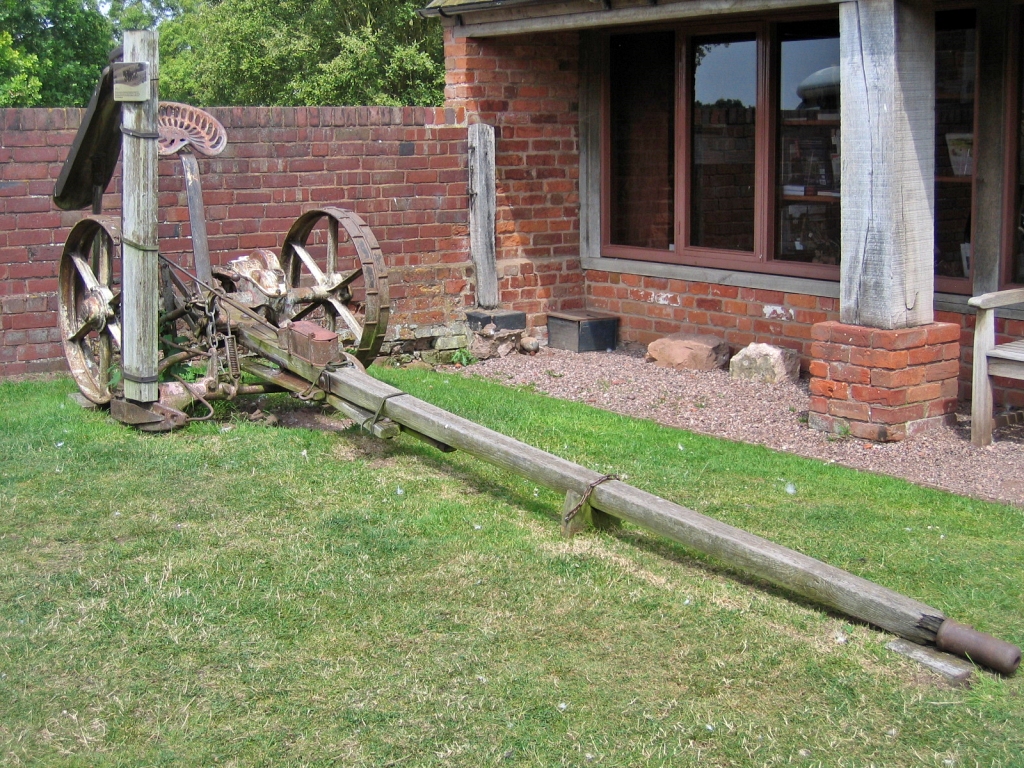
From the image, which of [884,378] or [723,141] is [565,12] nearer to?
[723,141]

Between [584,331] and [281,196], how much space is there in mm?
2755

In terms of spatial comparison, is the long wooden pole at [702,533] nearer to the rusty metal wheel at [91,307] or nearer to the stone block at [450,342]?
the rusty metal wheel at [91,307]

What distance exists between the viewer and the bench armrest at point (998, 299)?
6406 millimetres

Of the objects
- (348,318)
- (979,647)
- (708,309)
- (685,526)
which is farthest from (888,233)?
(979,647)

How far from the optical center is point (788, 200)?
870 cm

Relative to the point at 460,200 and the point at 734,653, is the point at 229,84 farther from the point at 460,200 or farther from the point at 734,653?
the point at 734,653

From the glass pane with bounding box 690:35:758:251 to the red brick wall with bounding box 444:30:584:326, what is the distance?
1.32 metres

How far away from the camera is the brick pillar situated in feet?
21.9

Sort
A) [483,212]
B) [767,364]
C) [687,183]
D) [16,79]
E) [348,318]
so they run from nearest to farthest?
[348,318] → [767,364] → [687,183] → [483,212] → [16,79]

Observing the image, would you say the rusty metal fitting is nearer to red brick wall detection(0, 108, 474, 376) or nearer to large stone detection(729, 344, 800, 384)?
large stone detection(729, 344, 800, 384)

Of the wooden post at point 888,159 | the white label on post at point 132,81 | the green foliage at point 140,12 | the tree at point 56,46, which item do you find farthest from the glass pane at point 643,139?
the green foliage at point 140,12

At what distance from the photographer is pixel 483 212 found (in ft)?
32.5

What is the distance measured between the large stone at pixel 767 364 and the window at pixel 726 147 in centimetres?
63

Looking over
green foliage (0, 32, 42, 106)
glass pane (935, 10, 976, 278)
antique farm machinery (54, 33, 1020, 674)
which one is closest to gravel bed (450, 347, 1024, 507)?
glass pane (935, 10, 976, 278)
